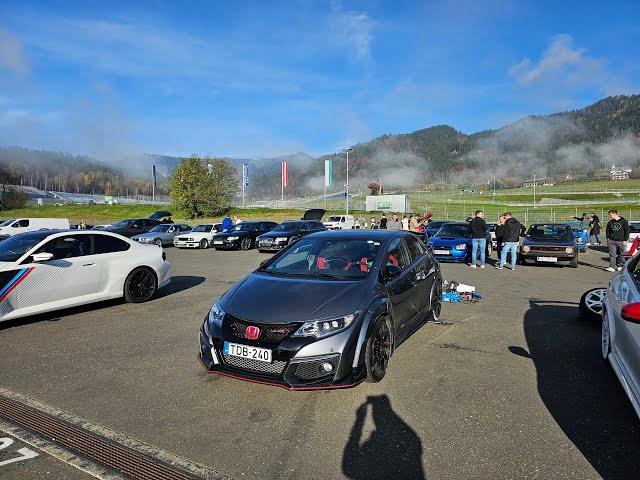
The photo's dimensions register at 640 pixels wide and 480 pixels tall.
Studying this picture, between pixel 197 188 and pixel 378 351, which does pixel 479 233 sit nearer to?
pixel 378 351

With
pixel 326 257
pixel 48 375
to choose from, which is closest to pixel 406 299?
pixel 326 257

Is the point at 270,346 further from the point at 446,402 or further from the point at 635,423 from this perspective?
the point at 635,423

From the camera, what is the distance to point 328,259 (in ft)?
17.7

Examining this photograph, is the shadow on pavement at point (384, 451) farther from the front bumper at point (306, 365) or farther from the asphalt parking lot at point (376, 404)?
the front bumper at point (306, 365)

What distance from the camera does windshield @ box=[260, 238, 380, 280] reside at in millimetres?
5109

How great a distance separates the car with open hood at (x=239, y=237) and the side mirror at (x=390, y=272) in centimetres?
1732

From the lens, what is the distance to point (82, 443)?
3430 millimetres

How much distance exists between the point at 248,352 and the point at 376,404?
3.93ft

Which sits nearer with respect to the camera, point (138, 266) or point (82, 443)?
point (82, 443)

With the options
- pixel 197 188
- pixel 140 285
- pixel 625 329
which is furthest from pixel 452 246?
pixel 197 188

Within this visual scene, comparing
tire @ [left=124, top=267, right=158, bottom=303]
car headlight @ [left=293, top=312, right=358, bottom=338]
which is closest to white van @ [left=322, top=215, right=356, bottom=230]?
tire @ [left=124, top=267, right=158, bottom=303]

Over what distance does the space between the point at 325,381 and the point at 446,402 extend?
1095 mm

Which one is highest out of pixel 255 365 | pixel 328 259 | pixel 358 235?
pixel 358 235

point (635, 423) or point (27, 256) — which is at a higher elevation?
point (27, 256)
